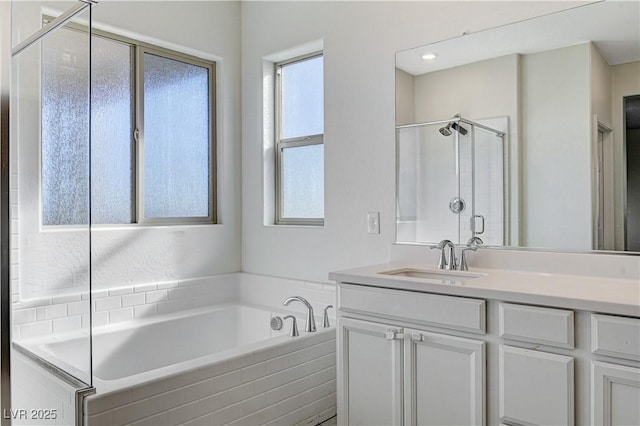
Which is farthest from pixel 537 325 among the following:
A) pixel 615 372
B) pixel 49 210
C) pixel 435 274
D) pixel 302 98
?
pixel 302 98

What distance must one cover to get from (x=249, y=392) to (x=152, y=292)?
110 centimetres

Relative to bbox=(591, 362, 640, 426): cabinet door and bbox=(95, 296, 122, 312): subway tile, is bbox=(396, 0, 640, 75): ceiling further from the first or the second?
bbox=(95, 296, 122, 312): subway tile

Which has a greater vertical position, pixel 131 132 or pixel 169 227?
pixel 131 132

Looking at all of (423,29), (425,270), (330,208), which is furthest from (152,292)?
(423,29)

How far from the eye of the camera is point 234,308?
10.7ft

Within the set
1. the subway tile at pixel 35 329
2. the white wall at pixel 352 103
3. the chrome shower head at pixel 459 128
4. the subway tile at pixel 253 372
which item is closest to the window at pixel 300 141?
the white wall at pixel 352 103

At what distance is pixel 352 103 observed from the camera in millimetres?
2793

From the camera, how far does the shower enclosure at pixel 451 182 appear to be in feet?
7.32

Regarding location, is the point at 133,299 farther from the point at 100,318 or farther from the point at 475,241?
the point at 475,241

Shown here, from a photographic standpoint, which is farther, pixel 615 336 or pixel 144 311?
pixel 144 311

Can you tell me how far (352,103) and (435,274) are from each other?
1147mm

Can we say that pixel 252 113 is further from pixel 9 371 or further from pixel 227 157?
pixel 9 371

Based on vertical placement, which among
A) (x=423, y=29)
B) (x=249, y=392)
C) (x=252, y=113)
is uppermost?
(x=423, y=29)

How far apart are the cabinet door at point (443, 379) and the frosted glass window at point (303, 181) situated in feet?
4.70
